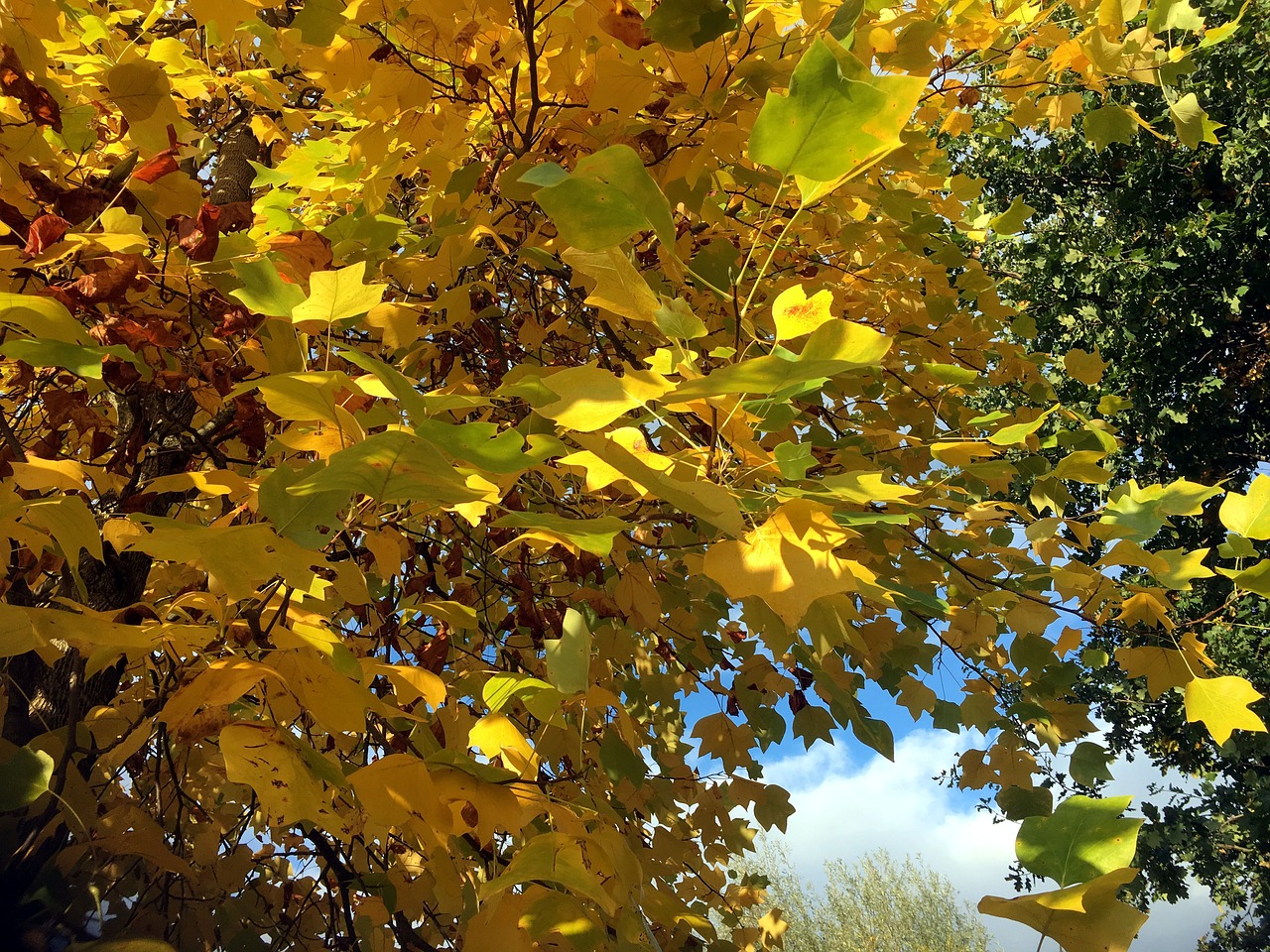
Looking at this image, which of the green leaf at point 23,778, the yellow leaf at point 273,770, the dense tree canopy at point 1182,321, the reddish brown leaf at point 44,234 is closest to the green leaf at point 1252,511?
the yellow leaf at point 273,770

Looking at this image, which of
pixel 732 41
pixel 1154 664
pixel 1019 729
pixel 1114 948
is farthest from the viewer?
pixel 1019 729

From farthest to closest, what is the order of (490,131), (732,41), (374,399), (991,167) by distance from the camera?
(991,167)
(490,131)
(374,399)
(732,41)

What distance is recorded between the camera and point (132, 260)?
1221 mm

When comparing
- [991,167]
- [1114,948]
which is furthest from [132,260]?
[991,167]

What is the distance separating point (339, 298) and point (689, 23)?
51 cm

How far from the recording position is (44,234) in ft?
3.59

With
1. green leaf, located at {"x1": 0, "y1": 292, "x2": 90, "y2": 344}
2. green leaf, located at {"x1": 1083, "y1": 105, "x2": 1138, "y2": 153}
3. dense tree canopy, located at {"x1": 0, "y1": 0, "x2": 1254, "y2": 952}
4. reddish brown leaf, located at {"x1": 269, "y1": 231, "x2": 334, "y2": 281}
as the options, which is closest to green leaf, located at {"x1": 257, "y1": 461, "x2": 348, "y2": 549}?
dense tree canopy, located at {"x1": 0, "y1": 0, "x2": 1254, "y2": 952}

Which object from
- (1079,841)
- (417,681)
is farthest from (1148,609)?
(417,681)

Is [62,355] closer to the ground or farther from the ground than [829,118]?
closer to the ground

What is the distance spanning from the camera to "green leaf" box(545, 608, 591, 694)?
736 millimetres

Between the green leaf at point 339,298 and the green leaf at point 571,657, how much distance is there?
0.37m

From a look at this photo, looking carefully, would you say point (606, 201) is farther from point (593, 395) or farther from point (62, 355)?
point (62, 355)

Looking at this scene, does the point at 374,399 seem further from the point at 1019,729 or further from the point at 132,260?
the point at 1019,729

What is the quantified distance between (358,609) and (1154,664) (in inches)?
58.5
